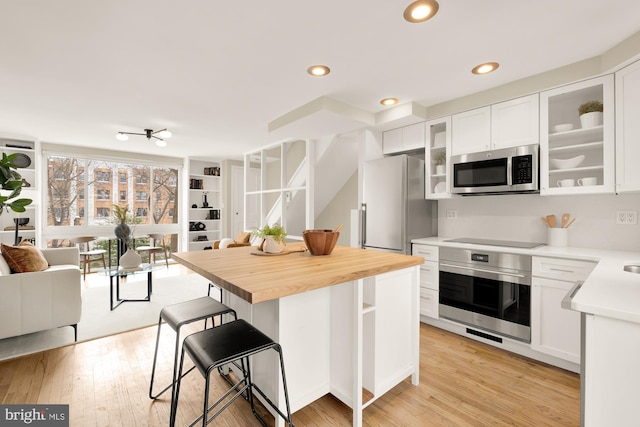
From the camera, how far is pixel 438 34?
1.96 metres

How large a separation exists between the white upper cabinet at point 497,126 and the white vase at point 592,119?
1.02ft

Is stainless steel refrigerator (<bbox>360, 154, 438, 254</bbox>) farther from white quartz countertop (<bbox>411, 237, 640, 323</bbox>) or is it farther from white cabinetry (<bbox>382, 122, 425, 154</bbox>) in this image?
white quartz countertop (<bbox>411, 237, 640, 323</bbox>)

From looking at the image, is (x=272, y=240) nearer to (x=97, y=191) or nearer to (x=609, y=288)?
(x=609, y=288)

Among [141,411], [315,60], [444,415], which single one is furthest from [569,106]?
[141,411]

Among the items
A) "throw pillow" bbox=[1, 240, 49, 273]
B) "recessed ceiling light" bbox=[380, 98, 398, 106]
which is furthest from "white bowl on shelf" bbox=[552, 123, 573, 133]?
"throw pillow" bbox=[1, 240, 49, 273]

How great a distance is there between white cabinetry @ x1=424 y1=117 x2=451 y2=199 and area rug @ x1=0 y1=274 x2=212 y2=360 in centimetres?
330

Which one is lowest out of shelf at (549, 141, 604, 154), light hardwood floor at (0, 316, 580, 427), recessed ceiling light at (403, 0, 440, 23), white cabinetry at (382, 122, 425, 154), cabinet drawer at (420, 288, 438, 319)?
light hardwood floor at (0, 316, 580, 427)

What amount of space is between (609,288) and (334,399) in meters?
1.59

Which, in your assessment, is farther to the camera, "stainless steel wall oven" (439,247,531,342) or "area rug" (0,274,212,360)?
"area rug" (0,274,212,360)

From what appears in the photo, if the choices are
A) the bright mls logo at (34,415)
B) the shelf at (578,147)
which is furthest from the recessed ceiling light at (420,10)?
the bright mls logo at (34,415)

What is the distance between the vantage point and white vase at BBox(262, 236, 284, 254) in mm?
2075

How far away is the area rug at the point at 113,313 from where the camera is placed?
267 cm

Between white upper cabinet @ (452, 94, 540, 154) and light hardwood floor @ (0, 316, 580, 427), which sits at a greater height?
white upper cabinet @ (452, 94, 540, 154)

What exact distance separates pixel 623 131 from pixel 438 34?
5.11 ft
